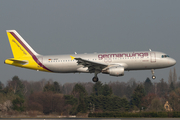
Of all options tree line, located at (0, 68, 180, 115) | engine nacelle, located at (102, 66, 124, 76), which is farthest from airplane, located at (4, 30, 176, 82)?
tree line, located at (0, 68, 180, 115)

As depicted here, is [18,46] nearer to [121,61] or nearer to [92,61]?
[92,61]

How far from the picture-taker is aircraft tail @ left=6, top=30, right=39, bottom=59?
1948 inches

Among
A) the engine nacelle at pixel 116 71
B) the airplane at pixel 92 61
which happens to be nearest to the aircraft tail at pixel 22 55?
the airplane at pixel 92 61

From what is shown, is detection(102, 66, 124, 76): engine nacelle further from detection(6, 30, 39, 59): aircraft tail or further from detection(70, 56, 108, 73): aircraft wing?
detection(6, 30, 39, 59): aircraft tail

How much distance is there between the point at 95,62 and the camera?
145 ft

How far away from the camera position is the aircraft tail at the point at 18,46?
49469mm

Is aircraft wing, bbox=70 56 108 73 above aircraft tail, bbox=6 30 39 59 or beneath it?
beneath

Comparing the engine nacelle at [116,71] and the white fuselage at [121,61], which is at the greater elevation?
the white fuselage at [121,61]

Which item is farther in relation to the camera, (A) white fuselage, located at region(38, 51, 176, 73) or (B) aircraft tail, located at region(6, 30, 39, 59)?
(B) aircraft tail, located at region(6, 30, 39, 59)

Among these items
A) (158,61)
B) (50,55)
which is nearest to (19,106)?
(50,55)

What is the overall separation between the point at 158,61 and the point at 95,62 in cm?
995

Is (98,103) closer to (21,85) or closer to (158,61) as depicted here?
(158,61)

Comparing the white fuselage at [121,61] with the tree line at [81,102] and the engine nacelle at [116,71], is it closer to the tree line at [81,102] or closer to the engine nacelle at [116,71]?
the engine nacelle at [116,71]

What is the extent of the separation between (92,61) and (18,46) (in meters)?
14.0
